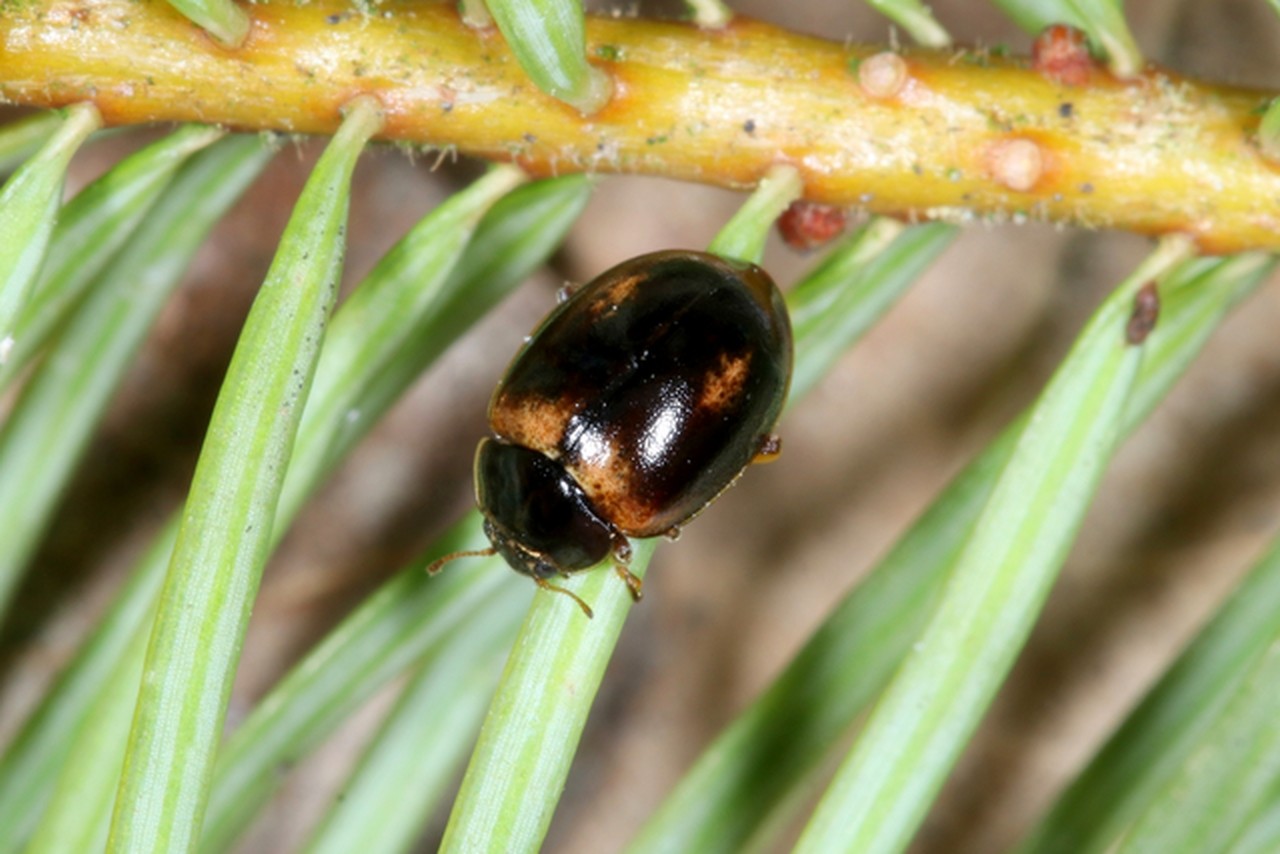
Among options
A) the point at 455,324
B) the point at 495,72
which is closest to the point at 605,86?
the point at 495,72

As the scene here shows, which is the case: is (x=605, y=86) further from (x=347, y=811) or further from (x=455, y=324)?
(x=347, y=811)

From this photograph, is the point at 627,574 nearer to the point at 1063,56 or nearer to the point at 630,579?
the point at 630,579

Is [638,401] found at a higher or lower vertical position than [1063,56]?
lower

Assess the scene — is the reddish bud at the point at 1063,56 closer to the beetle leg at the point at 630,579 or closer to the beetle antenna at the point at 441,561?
the beetle leg at the point at 630,579

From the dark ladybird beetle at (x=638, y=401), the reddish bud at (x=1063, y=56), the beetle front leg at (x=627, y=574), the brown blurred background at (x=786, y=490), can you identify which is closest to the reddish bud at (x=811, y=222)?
the dark ladybird beetle at (x=638, y=401)

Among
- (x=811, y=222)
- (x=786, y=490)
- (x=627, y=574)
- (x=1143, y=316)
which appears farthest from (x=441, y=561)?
(x=786, y=490)
